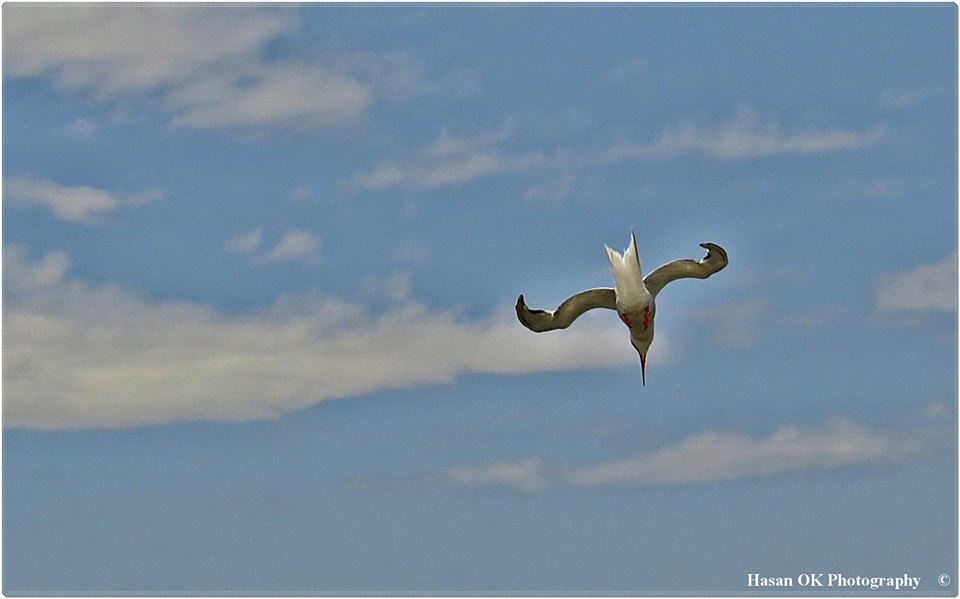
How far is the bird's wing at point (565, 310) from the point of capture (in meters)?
68.4

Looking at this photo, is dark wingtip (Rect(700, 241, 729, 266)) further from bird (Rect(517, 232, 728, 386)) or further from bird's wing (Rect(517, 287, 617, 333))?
bird's wing (Rect(517, 287, 617, 333))

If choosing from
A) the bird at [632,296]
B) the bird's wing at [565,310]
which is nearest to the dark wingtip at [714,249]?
the bird at [632,296]

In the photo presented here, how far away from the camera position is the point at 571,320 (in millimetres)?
69250

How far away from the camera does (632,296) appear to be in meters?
66.4

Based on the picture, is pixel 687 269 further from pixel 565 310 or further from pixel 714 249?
pixel 565 310

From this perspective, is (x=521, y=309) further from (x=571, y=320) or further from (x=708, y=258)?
(x=708, y=258)

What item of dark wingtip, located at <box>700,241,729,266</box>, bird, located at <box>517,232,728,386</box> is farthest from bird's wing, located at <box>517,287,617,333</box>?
dark wingtip, located at <box>700,241,729,266</box>

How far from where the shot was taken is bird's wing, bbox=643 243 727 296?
67125 mm

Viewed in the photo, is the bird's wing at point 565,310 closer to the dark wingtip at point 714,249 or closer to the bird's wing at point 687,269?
the bird's wing at point 687,269

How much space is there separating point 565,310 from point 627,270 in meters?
4.43

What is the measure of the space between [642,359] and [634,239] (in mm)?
7389

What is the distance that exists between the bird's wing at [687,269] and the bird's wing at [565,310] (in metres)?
1.60

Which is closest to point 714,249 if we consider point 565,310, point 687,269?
point 687,269

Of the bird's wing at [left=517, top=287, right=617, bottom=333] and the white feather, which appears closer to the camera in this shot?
the white feather
